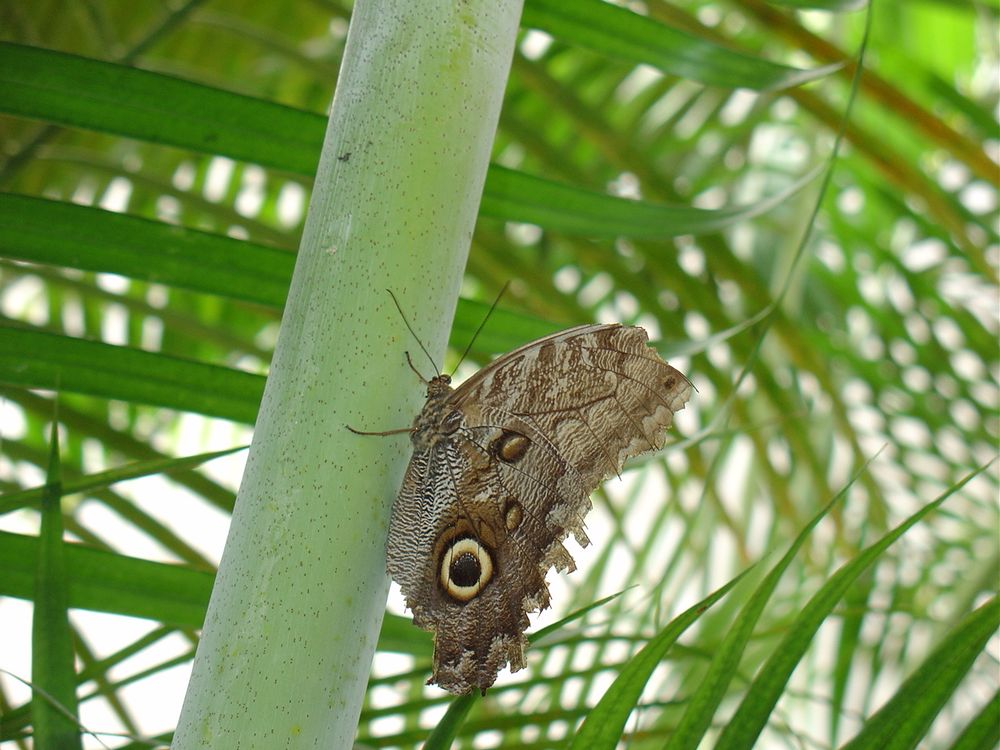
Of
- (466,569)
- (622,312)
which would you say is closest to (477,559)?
(466,569)

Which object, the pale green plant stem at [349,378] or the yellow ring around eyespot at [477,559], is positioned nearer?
the pale green plant stem at [349,378]

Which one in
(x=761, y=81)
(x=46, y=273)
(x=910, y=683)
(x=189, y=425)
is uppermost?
(x=189, y=425)

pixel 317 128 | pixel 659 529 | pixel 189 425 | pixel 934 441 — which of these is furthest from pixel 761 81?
pixel 189 425

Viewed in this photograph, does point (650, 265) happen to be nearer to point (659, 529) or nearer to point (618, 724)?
point (659, 529)

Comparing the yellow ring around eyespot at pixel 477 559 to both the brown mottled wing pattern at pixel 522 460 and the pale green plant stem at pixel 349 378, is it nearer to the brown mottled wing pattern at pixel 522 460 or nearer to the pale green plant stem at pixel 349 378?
the brown mottled wing pattern at pixel 522 460

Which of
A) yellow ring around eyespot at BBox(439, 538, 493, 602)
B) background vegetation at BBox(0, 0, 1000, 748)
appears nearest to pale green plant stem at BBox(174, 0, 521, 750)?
background vegetation at BBox(0, 0, 1000, 748)

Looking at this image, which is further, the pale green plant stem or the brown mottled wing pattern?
the brown mottled wing pattern

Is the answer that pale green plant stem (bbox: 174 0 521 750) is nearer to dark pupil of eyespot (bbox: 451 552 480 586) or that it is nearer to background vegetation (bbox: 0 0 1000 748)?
background vegetation (bbox: 0 0 1000 748)

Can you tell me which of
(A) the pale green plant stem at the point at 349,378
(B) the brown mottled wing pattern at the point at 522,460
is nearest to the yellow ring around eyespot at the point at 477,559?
(B) the brown mottled wing pattern at the point at 522,460
